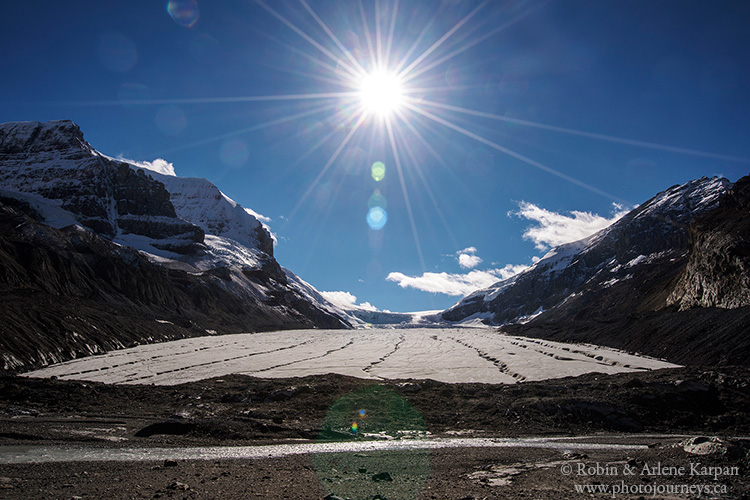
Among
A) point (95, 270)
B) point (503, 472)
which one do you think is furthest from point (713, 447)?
point (95, 270)

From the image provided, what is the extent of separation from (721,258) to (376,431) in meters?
57.6

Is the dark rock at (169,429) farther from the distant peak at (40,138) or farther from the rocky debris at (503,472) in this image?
the distant peak at (40,138)

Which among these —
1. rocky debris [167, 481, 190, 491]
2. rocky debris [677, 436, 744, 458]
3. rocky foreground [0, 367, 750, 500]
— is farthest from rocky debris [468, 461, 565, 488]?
rocky debris [167, 481, 190, 491]

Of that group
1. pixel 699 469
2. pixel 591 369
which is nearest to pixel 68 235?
pixel 591 369

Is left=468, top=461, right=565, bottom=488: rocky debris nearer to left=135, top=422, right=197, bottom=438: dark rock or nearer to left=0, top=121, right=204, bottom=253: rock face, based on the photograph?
left=135, top=422, right=197, bottom=438: dark rock

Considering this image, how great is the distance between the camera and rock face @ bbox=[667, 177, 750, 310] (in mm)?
46844

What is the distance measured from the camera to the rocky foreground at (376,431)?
7750mm

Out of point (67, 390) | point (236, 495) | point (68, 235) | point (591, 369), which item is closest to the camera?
point (236, 495)

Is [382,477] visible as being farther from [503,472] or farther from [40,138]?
[40,138]

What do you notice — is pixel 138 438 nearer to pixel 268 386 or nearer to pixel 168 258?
pixel 268 386

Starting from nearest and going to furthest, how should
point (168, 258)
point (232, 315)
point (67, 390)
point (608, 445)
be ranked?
point (608, 445) < point (67, 390) < point (232, 315) < point (168, 258)

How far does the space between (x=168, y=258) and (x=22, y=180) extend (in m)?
74.8

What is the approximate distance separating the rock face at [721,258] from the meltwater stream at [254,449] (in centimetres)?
4581

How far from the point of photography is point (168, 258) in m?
161
